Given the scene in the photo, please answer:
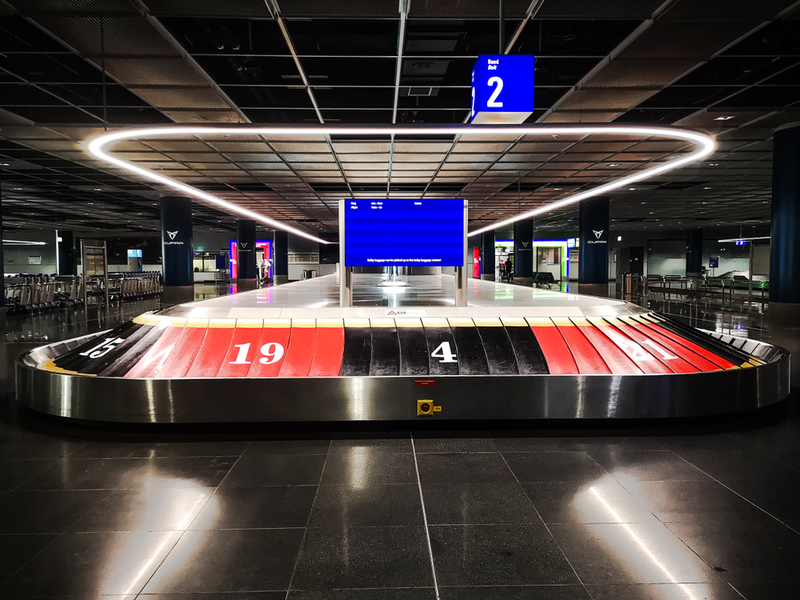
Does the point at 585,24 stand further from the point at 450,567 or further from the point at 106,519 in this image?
the point at 106,519

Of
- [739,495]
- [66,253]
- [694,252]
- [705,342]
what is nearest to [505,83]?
[705,342]

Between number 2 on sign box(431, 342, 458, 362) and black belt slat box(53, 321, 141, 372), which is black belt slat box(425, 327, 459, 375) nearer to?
number 2 on sign box(431, 342, 458, 362)

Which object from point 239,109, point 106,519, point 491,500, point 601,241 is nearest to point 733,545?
point 491,500

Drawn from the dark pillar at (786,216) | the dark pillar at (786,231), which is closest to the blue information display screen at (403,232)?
the dark pillar at (786,231)

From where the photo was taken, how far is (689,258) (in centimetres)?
4519

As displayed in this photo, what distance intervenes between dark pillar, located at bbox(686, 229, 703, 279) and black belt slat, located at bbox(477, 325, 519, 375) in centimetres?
4738

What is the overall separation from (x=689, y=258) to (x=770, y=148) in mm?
36267

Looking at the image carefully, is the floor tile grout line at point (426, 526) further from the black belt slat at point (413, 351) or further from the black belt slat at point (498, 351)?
the black belt slat at point (498, 351)

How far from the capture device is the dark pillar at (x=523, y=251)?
3394 cm

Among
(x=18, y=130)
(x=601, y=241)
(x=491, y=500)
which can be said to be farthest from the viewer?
(x=601, y=241)

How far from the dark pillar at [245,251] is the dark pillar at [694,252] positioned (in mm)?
40135

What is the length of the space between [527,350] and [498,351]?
1.06 feet

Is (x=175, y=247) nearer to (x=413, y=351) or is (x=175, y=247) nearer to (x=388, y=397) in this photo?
(x=413, y=351)

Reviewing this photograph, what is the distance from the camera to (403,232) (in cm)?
585
